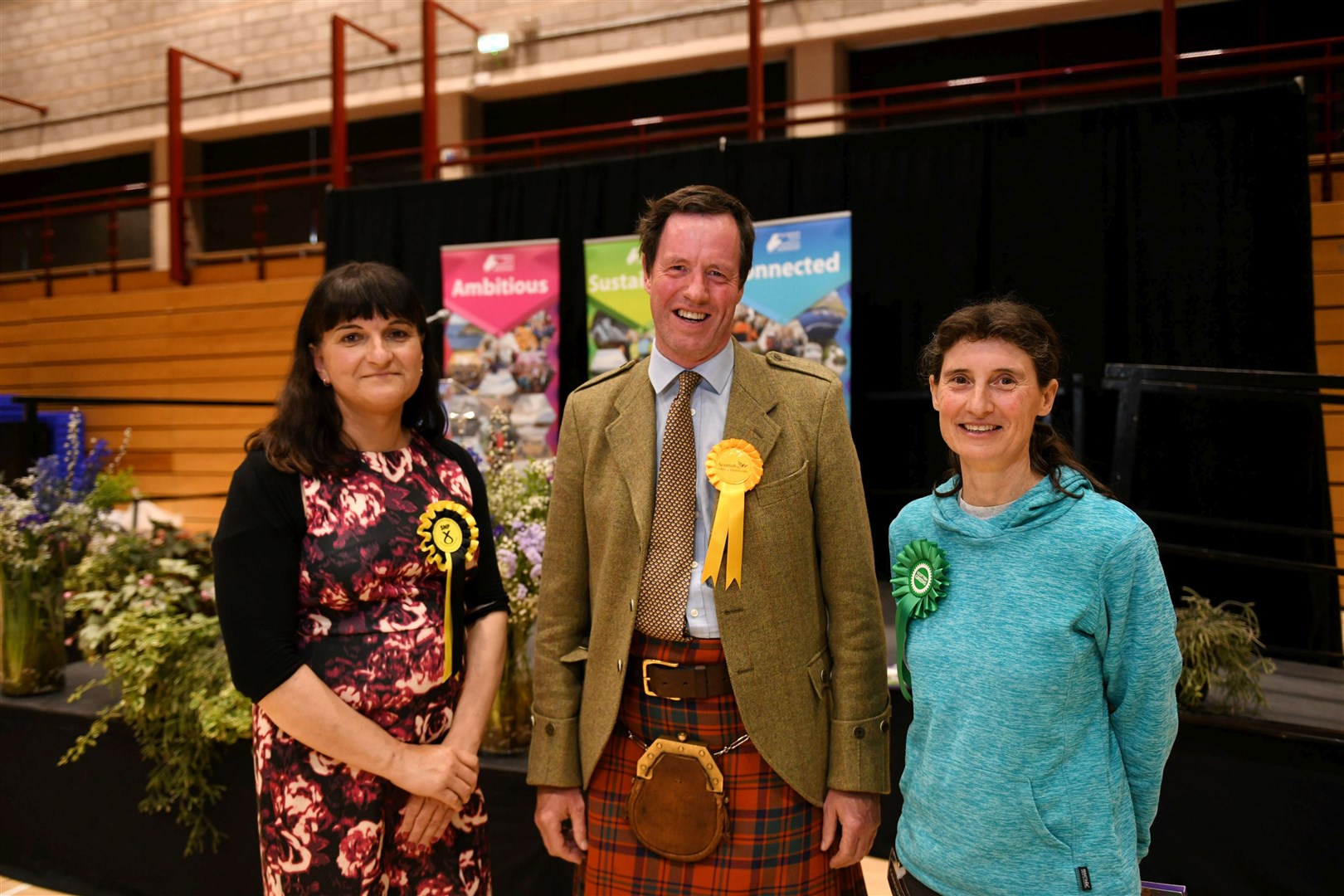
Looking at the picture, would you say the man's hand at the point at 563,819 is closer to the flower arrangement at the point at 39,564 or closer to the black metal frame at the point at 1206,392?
the black metal frame at the point at 1206,392

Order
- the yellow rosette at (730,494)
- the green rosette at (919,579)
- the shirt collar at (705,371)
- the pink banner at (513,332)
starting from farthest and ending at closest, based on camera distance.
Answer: the pink banner at (513,332) → the shirt collar at (705,371) → the yellow rosette at (730,494) → the green rosette at (919,579)

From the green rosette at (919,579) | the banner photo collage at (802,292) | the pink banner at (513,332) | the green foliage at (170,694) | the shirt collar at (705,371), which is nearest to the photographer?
the green rosette at (919,579)

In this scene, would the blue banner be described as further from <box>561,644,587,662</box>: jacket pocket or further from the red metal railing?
<box>561,644,587,662</box>: jacket pocket

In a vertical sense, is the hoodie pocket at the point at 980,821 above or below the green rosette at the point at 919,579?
below

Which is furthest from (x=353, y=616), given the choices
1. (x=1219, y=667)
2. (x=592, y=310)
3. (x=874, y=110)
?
(x=874, y=110)

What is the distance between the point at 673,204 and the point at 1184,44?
7.64m

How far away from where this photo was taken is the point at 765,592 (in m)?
1.40

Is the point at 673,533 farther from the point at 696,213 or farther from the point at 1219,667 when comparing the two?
the point at 1219,667

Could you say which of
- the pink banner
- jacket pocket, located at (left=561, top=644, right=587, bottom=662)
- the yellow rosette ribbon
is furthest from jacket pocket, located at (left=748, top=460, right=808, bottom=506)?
the pink banner

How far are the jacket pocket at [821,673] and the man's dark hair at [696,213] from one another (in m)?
0.59

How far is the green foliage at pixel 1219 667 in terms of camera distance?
95.9 inches

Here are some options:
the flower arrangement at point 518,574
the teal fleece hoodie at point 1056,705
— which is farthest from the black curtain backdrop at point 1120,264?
the teal fleece hoodie at point 1056,705

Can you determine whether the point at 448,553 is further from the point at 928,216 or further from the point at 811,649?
the point at 928,216

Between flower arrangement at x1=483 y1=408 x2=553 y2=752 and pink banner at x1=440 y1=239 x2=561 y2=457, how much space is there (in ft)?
10.1
